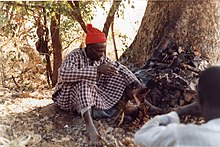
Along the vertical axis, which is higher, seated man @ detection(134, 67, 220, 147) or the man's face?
the man's face

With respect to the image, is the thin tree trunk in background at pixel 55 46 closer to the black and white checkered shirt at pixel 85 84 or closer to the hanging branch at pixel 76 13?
the hanging branch at pixel 76 13

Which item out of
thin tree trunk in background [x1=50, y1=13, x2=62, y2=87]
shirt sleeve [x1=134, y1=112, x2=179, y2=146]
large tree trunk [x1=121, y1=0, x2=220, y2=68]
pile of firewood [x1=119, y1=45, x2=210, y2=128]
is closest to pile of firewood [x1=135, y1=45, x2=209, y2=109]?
pile of firewood [x1=119, y1=45, x2=210, y2=128]

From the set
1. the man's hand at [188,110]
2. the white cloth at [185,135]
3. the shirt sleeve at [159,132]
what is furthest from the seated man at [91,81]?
the white cloth at [185,135]

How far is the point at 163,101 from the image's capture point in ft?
13.0

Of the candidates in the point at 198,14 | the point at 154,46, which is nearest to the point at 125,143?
the point at 154,46

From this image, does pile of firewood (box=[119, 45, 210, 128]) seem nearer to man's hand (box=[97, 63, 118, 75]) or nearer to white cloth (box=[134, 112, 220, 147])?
man's hand (box=[97, 63, 118, 75])

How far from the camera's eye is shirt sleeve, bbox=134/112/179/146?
1868 millimetres

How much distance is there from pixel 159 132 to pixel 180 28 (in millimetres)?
2814

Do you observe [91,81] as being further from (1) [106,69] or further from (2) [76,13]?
(2) [76,13]

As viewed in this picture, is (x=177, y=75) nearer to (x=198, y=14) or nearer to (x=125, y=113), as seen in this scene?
(x=125, y=113)

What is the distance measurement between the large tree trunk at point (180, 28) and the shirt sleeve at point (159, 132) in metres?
Answer: 2.48

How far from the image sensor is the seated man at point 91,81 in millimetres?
3738

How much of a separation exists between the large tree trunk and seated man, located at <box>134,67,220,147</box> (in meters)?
2.56

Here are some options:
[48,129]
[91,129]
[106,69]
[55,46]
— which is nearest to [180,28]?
[106,69]
